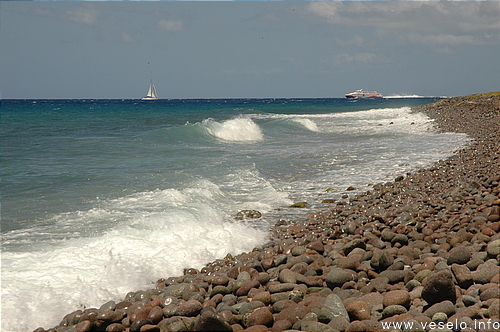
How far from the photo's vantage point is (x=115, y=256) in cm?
531

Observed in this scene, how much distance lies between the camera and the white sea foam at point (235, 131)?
70.1 feet

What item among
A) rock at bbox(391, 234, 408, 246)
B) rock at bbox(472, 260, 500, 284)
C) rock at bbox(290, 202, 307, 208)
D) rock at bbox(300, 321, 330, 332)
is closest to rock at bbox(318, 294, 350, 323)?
rock at bbox(300, 321, 330, 332)

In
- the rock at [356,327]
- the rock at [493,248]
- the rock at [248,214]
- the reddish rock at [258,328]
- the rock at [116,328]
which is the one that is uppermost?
the rock at [493,248]

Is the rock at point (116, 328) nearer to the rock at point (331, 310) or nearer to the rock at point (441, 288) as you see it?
the rock at point (331, 310)

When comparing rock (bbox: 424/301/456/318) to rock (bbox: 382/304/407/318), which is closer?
rock (bbox: 424/301/456/318)

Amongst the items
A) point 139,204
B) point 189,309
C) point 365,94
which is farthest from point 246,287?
point 365,94

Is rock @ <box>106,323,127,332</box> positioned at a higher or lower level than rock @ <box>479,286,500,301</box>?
lower

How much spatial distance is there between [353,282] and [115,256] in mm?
3053

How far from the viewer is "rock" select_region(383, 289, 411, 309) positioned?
3.16 meters

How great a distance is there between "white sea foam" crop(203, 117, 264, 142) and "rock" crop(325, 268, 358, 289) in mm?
16972

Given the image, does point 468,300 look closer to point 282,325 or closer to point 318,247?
point 282,325

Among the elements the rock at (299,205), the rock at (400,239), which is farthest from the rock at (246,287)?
the rock at (299,205)

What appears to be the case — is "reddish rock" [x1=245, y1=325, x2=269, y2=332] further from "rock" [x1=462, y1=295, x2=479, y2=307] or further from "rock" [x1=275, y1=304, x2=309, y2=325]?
"rock" [x1=462, y1=295, x2=479, y2=307]

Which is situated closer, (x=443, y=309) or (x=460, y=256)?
(x=443, y=309)
